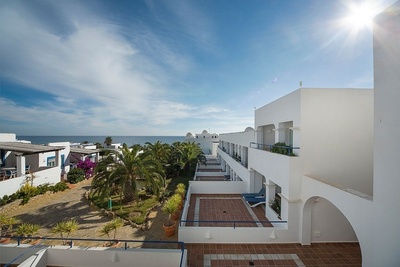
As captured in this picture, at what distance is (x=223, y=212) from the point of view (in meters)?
12.9

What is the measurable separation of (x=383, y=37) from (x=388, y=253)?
571cm

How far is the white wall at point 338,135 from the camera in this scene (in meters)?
9.07

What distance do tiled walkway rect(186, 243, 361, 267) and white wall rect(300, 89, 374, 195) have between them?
9.66 feet

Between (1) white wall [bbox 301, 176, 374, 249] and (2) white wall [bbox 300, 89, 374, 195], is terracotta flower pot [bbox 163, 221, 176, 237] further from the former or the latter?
(2) white wall [bbox 300, 89, 374, 195]

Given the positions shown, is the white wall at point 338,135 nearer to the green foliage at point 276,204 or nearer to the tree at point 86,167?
the green foliage at point 276,204

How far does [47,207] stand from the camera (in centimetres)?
1394

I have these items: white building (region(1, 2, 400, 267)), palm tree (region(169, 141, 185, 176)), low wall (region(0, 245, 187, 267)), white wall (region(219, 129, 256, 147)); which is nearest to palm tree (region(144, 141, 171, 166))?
palm tree (region(169, 141, 185, 176))

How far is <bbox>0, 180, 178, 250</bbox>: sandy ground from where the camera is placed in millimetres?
9977

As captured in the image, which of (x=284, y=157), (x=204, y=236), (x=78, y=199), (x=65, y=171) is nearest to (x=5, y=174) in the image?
(x=65, y=171)

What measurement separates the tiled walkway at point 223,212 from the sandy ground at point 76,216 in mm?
2134

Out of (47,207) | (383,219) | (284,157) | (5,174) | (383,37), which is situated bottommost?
(47,207)

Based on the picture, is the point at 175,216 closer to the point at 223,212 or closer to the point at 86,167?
the point at 223,212

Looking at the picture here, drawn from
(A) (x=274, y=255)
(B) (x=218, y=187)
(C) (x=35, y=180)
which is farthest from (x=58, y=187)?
(A) (x=274, y=255)

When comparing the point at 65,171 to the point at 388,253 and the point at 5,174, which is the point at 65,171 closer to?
the point at 5,174
